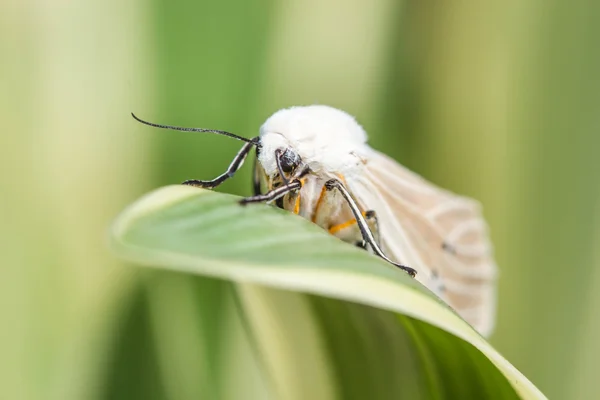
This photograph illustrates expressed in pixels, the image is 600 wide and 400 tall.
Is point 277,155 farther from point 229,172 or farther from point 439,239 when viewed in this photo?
point 439,239

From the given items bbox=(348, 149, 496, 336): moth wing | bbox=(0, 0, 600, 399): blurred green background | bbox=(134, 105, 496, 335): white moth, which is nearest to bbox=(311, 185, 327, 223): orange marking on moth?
bbox=(134, 105, 496, 335): white moth

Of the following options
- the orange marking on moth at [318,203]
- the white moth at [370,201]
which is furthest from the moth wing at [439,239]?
the orange marking on moth at [318,203]

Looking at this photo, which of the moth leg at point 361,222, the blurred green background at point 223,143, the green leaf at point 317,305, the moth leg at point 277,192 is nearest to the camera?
the green leaf at point 317,305

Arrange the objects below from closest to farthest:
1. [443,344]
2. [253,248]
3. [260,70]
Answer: [253,248] < [443,344] < [260,70]

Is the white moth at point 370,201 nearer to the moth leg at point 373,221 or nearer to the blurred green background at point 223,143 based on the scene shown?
the moth leg at point 373,221

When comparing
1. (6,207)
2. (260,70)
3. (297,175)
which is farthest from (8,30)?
(297,175)

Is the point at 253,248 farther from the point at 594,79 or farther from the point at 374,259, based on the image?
the point at 594,79

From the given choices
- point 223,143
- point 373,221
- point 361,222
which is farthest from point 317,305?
point 223,143
